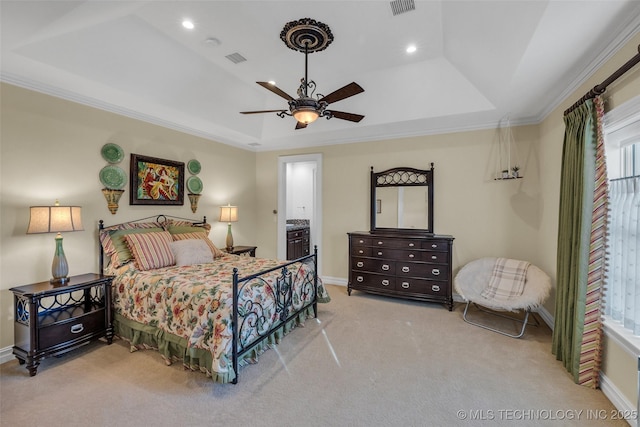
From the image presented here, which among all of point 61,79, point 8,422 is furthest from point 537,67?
point 8,422

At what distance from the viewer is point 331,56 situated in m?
3.25

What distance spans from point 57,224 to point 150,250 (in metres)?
0.89

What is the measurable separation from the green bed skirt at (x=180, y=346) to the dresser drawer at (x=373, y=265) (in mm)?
1649

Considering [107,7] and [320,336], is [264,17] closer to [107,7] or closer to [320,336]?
[107,7]

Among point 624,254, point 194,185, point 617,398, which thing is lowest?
point 617,398

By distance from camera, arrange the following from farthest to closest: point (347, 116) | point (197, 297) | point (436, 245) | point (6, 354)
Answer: point (436, 245), point (347, 116), point (6, 354), point (197, 297)

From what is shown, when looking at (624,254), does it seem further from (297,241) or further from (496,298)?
(297,241)

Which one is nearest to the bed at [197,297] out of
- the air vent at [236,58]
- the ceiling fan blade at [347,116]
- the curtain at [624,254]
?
the ceiling fan blade at [347,116]

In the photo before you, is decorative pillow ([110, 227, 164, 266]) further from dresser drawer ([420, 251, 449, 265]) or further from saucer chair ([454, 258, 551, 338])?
saucer chair ([454, 258, 551, 338])

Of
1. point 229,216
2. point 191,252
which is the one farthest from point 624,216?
point 229,216

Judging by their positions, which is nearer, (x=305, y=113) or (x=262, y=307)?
(x=305, y=113)

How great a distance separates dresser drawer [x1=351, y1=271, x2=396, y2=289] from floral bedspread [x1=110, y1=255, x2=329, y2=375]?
4.50 ft

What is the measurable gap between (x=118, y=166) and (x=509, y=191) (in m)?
5.34

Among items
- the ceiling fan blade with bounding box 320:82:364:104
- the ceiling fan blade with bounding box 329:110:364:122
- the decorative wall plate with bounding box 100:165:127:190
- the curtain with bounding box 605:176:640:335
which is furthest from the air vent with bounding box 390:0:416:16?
the decorative wall plate with bounding box 100:165:127:190
